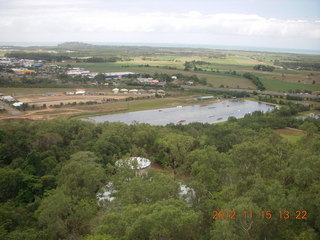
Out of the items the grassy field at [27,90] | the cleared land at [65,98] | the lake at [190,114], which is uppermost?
the grassy field at [27,90]

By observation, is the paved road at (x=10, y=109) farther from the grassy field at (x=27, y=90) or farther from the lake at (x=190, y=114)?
the lake at (x=190, y=114)

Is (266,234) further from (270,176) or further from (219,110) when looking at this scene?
(219,110)

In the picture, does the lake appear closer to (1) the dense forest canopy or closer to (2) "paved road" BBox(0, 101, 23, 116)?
(2) "paved road" BBox(0, 101, 23, 116)

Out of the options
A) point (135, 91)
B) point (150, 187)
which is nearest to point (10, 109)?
point (135, 91)

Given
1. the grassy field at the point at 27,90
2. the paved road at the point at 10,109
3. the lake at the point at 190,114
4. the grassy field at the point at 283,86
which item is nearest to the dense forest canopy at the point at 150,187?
the lake at the point at 190,114

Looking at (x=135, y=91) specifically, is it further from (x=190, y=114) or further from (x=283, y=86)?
(x=283, y=86)
